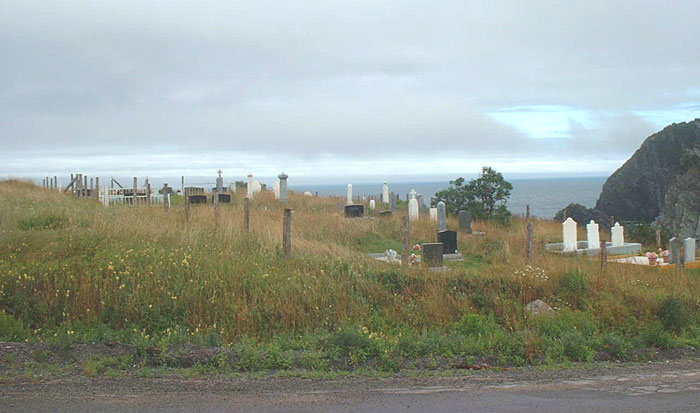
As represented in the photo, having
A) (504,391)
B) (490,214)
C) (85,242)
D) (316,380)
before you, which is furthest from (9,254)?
(490,214)

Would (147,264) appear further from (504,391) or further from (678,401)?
(678,401)

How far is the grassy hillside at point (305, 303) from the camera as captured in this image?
8516mm

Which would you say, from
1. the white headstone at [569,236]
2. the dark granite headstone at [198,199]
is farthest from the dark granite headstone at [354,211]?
the white headstone at [569,236]

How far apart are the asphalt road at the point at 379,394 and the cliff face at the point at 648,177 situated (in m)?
50.6

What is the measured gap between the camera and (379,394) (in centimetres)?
662

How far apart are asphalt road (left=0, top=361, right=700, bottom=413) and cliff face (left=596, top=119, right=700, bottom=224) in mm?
50629

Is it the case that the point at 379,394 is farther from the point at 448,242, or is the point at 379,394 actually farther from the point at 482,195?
the point at 482,195

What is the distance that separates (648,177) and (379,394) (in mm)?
56171

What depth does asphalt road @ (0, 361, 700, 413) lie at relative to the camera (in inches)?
242

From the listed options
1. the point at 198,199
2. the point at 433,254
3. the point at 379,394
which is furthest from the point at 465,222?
the point at 379,394

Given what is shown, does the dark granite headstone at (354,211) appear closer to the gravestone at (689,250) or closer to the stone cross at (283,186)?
the stone cross at (283,186)

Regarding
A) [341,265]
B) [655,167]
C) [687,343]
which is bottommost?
[687,343]

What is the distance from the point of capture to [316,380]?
7.16m

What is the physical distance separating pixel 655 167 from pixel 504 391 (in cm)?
5590
